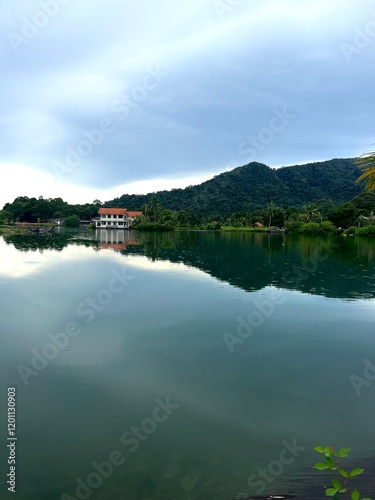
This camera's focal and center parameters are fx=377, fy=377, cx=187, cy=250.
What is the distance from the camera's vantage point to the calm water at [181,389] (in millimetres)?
4859

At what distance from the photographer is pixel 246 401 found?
674cm

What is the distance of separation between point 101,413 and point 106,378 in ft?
4.38

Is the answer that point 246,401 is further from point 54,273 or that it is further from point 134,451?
point 54,273
